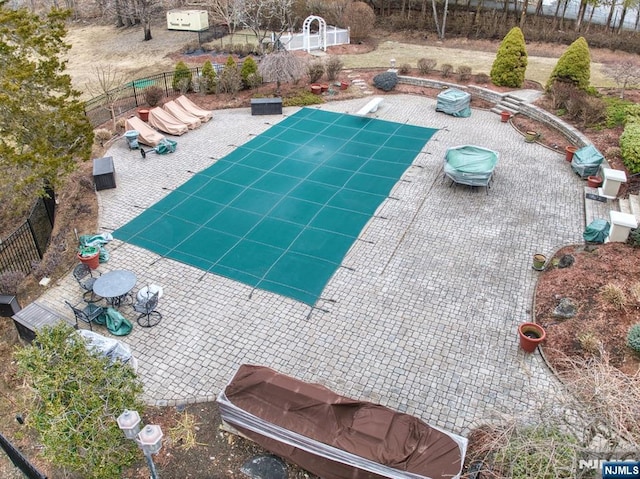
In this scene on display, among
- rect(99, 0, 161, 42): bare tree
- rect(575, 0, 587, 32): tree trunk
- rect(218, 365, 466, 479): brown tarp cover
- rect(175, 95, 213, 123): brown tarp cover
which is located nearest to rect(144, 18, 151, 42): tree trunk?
rect(99, 0, 161, 42): bare tree

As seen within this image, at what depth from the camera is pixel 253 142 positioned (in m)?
19.0

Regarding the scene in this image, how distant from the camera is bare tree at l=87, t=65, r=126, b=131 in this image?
20.1 m

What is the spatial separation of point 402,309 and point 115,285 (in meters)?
6.42

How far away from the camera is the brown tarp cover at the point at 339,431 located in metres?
7.12

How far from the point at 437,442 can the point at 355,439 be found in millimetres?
1221

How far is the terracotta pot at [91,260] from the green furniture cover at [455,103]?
15.4m

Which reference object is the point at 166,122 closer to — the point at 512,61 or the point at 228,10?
the point at 512,61

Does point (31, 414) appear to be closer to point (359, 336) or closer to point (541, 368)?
point (359, 336)

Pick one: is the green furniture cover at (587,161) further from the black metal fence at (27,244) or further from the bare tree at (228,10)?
the bare tree at (228,10)

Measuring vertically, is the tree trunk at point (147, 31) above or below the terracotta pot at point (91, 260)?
above

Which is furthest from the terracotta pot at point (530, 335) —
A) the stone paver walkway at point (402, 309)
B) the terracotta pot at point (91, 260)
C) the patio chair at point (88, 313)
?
the terracotta pot at point (91, 260)

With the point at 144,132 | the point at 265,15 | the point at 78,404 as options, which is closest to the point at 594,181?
the point at 78,404

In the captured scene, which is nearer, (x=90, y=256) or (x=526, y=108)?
(x=90, y=256)

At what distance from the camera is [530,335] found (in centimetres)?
1019
